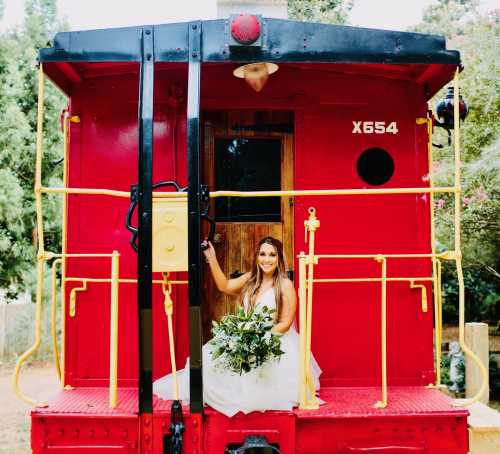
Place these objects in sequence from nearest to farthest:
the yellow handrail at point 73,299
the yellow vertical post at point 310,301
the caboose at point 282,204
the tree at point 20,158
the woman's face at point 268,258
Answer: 1. the yellow vertical post at point 310,301
2. the woman's face at point 268,258
3. the yellow handrail at point 73,299
4. the caboose at point 282,204
5. the tree at point 20,158

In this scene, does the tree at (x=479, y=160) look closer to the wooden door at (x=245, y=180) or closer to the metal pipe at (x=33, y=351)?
the wooden door at (x=245, y=180)

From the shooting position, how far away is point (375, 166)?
15.1ft

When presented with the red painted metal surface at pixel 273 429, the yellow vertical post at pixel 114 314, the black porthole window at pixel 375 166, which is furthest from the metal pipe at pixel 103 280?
the black porthole window at pixel 375 166

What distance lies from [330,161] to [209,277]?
1.35m

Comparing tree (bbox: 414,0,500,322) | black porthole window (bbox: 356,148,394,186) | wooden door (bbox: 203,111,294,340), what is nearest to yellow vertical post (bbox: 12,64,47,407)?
wooden door (bbox: 203,111,294,340)

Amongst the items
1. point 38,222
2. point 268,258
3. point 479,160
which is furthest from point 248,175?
point 479,160

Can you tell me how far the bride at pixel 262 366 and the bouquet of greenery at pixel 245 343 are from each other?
60 mm

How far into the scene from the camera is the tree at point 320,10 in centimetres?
1498

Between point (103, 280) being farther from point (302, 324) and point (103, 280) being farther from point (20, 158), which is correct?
point (20, 158)

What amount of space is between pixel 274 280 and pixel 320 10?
1303 cm

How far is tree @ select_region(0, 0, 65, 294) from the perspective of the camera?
12.2 meters

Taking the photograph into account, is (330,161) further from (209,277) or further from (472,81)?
(472,81)

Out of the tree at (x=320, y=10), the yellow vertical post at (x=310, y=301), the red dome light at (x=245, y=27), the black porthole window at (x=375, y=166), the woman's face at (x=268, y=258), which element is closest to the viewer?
the red dome light at (x=245, y=27)

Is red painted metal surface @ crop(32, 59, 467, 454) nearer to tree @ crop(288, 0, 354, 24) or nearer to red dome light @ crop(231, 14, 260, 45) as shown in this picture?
red dome light @ crop(231, 14, 260, 45)
